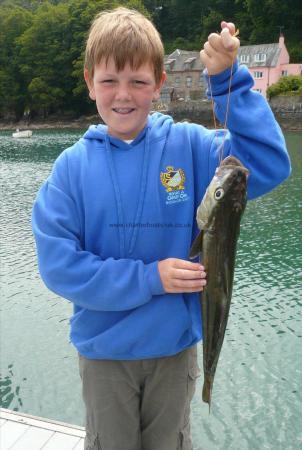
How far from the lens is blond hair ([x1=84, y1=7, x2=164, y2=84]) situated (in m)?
2.34

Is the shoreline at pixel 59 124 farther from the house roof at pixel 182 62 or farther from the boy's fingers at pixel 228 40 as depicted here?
the boy's fingers at pixel 228 40

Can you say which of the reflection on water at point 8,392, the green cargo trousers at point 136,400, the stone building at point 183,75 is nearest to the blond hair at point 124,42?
the green cargo trousers at point 136,400

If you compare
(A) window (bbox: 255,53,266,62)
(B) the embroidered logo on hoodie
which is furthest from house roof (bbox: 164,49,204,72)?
(B) the embroidered logo on hoodie

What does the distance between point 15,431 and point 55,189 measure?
2.84 m

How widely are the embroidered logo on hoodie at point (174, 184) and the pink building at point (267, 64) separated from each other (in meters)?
52.7

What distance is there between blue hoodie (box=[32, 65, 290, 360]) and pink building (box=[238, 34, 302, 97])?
52.7 meters

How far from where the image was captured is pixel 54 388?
22.2ft

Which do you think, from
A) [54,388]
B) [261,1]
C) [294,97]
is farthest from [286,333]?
[261,1]

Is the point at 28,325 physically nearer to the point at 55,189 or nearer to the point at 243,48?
the point at 55,189

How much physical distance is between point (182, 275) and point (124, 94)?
982 millimetres

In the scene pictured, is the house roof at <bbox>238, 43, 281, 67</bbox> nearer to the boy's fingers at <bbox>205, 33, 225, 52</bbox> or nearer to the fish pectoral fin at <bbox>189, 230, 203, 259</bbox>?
the boy's fingers at <bbox>205, 33, 225, 52</bbox>

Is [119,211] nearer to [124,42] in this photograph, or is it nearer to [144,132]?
[144,132]

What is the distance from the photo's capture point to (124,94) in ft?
7.79

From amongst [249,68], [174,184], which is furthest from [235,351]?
[249,68]
